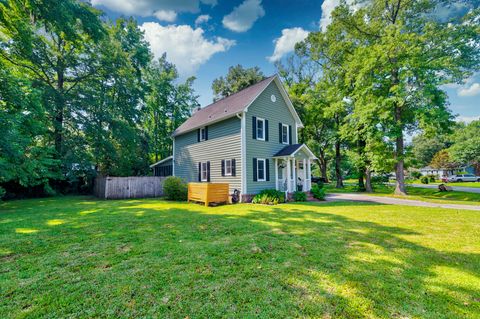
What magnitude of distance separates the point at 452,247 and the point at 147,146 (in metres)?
24.3

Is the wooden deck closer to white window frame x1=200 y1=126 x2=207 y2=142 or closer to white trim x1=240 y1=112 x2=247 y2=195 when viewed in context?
white trim x1=240 y1=112 x2=247 y2=195

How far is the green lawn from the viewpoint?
2.53 meters

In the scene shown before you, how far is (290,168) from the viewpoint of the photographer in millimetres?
14539

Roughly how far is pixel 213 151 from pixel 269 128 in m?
4.22

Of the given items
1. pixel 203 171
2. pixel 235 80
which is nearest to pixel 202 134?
pixel 203 171

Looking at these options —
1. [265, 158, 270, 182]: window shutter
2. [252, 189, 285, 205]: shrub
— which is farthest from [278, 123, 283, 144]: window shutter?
[252, 189, 285, 205]: shrub

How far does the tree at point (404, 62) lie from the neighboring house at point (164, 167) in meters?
17.1

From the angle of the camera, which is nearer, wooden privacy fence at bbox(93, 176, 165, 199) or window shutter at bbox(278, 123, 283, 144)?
wooden privacy fence at bbox(93, 176, 165, 199)

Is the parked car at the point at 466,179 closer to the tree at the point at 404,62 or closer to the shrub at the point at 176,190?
the tree at the point at 404,62

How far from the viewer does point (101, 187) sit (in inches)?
602

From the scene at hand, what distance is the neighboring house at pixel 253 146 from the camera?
41.9 feet

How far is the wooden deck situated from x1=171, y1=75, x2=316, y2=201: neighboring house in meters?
1.30

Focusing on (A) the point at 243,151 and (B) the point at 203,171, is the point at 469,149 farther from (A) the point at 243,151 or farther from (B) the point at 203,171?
(B) the point at 203,171

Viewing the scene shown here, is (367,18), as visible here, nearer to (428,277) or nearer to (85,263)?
(428,277)
